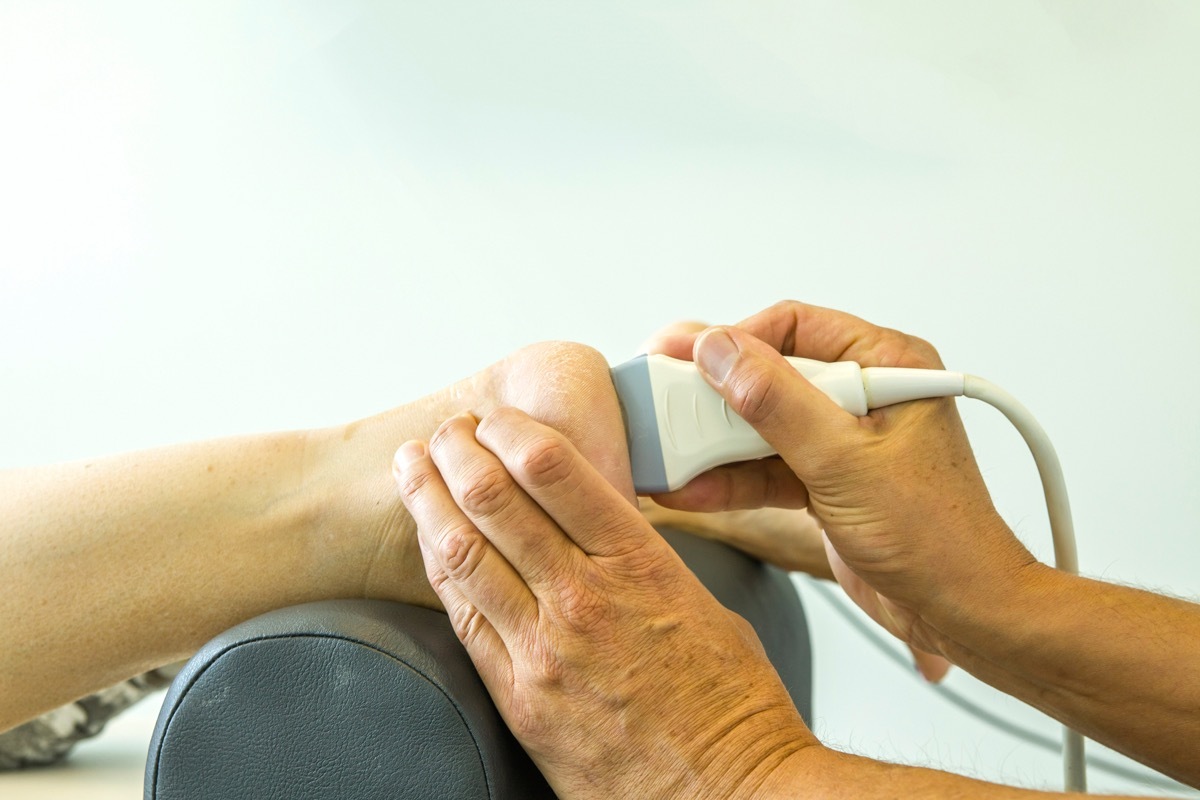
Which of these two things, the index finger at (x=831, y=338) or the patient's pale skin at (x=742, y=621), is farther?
the index finger at (x=831, y=338)

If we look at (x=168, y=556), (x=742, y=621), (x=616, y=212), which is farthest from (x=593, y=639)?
(x=616, y=212)

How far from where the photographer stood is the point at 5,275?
156cm

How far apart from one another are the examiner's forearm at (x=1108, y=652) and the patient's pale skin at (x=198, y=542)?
304 millimetres

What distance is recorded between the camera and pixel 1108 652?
0.69 m

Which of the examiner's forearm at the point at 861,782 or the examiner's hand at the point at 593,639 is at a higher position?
the examiner's hand at the point at 593,639

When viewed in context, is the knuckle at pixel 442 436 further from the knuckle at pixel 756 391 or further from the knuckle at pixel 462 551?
the knuckle at pixel 756 391

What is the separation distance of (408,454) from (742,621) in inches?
9.7

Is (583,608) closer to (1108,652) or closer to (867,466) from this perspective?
(867,466)

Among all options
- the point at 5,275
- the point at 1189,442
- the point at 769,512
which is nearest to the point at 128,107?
the point at 5,275

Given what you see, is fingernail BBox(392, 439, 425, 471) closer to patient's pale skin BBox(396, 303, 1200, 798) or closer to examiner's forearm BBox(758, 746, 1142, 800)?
patient's pale skin BBox(396, 303, 1200, 798)

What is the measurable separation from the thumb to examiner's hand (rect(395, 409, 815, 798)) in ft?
0.43

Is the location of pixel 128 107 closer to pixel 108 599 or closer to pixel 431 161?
pixel 431 161

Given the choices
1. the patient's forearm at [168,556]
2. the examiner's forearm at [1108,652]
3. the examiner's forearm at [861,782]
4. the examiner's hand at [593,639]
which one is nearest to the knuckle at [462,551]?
the examiner's hand at [593,639]

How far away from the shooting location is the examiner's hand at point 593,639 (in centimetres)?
54
